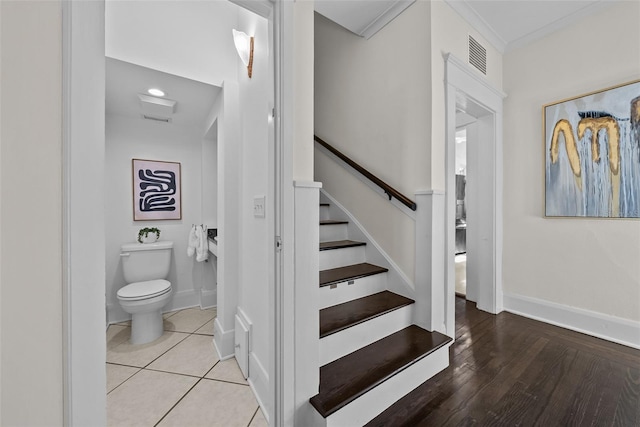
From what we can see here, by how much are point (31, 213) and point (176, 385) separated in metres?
1.46

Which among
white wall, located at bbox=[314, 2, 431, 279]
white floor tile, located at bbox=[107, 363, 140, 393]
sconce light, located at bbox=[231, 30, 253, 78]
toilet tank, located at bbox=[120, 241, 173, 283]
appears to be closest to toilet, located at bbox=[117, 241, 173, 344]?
toilet tank, located at bbox=[120, 241, 173, 283]

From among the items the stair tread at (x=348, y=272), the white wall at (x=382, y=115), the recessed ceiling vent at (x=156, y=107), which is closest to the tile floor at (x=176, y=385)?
the stair tread at (x=348, y=272)

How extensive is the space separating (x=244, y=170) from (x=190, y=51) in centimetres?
101


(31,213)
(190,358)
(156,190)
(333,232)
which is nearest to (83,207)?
(31,213)

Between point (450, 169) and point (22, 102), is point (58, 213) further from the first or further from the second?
point (450, 169)

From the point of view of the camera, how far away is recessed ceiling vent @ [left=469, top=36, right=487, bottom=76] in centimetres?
215

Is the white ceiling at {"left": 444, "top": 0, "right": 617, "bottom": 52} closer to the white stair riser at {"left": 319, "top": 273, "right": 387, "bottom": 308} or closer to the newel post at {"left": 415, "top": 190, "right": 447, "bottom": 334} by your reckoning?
the newel post at {"left": 415, "top": 190, "right": 447, "bottom": 334}

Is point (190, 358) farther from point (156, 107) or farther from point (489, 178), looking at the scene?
point (489, 178)

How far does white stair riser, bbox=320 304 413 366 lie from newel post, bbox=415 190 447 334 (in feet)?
0.41

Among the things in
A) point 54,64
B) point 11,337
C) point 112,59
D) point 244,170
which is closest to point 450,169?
point 244,170

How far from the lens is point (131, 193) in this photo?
267 cm

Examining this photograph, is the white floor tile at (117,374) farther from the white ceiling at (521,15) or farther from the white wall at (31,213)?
the white ceiling at (521,15)

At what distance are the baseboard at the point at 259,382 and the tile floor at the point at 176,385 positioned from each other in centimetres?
3

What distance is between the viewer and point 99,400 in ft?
2.38
